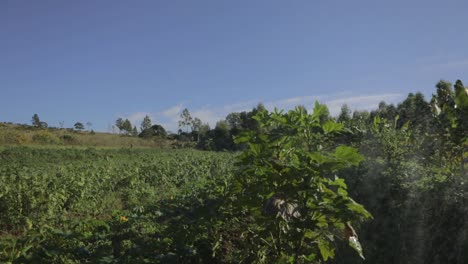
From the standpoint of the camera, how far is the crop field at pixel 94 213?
8.25ft

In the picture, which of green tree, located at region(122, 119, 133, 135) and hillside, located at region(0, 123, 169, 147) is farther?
green tree, located at region(122, 119, 133, 135)

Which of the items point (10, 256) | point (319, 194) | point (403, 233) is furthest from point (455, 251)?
point (10, 256)

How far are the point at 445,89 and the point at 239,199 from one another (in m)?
1.55

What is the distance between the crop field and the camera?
2.52 m

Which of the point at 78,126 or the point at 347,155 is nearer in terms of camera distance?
the point at 347,155

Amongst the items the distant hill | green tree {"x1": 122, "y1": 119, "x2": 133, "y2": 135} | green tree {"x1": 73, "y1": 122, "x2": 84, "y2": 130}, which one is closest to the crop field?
the distant hill

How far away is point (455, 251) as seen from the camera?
2.91 meters

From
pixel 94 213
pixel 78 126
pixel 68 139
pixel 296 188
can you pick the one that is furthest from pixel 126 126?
pixel 296 188

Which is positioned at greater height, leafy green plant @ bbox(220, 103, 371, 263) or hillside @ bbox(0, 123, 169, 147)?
hillside @ bbox(0, 123, 169, 147)

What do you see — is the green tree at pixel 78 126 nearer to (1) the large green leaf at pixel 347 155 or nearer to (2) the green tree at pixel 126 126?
(2) the green tree at pixel 126 126

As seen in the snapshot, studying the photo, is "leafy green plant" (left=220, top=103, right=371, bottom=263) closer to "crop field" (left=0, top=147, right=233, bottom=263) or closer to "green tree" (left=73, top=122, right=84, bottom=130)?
"crop field" (left=0, top=147, right=233, bottom=263)

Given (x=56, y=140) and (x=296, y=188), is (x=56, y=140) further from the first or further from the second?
(x=296, y=188)

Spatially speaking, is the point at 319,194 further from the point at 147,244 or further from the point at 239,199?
the point at 147,244

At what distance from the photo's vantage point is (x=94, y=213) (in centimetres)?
667
